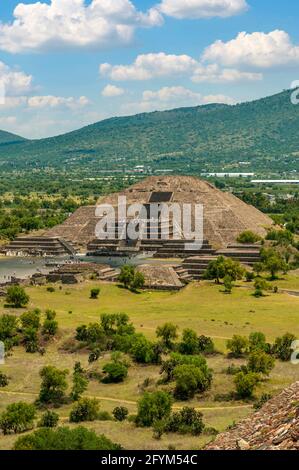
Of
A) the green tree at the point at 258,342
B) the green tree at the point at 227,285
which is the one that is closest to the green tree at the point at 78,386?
the green tree at the point at 258,342

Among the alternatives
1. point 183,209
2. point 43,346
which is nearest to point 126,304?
point 43,346

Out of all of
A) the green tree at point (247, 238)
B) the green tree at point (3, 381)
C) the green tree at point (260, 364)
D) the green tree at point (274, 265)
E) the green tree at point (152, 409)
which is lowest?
the green tree at point (3, 381)

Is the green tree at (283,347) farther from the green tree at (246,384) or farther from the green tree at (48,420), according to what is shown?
the green tree at (48,420)

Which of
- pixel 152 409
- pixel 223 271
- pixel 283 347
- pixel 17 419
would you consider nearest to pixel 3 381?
pixel 17 419

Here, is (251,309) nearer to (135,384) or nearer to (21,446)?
(135,384)

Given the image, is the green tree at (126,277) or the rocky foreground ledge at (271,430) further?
the green tree at (126,277)

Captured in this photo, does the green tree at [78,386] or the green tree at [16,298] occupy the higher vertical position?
the green tree at [16,298]

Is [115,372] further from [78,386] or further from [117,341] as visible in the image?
[117,341]
